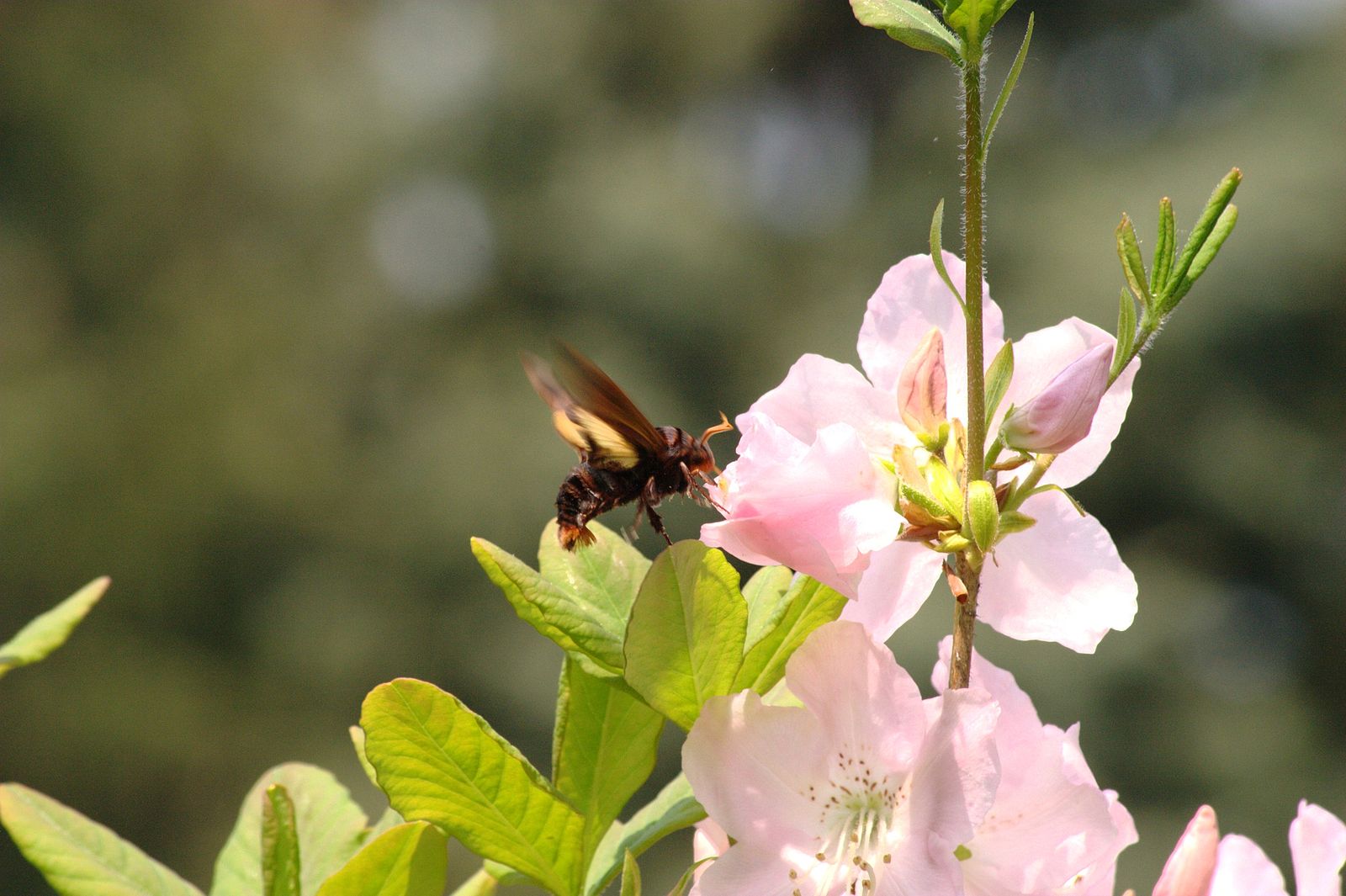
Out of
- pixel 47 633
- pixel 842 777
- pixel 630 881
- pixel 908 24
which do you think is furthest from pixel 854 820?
pixel 47 633

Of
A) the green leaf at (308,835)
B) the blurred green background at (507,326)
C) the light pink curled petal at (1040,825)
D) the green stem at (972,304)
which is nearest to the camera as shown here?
the green stem at (972,304)

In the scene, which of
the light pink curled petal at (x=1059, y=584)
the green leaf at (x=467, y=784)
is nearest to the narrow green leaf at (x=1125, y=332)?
the light pink curled petal at (x=1059, y=584)

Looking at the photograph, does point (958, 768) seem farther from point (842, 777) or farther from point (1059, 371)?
point (1059, 371)

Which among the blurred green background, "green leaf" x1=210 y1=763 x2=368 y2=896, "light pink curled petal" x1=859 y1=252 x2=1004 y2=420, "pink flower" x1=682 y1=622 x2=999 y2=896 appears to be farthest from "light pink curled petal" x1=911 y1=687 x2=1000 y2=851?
the blurred green background

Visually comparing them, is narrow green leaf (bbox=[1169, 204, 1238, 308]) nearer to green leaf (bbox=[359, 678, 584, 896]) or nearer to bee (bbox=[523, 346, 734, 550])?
bee (bbox=[523, 346, 734, 550])

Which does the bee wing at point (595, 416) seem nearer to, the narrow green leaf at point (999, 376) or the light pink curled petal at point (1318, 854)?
the narrow green leaf at point (999, 376)

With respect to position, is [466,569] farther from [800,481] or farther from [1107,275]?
[800,481]
